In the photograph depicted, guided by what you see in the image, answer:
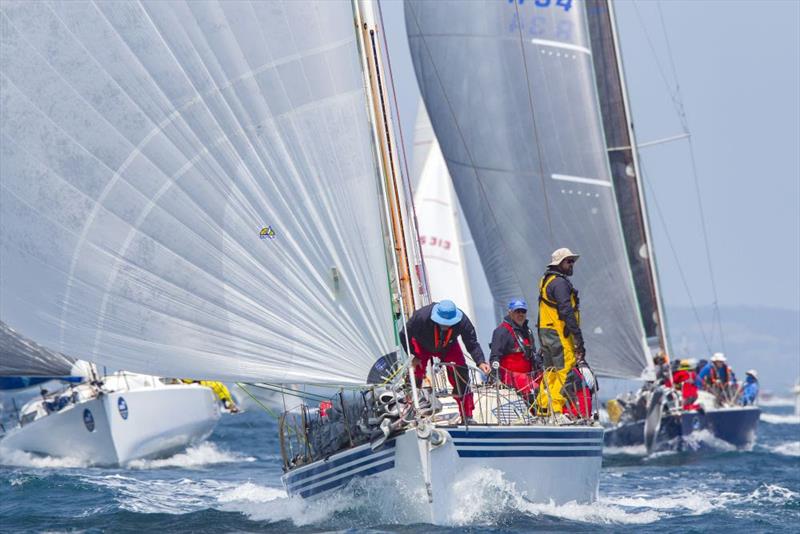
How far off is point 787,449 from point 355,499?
1626cm

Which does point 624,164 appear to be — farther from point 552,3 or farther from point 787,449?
point 787,449

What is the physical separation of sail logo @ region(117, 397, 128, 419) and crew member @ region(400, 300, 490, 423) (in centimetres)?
1133

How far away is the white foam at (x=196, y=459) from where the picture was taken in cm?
2243

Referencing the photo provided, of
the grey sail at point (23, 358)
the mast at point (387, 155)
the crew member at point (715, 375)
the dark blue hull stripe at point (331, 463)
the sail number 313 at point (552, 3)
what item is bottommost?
the dark blue hull stripe at point (331, 463)

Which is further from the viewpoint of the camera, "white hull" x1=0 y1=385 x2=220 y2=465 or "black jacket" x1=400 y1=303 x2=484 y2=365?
"white hull" x1=0 y1=385 x2=220 y2=465

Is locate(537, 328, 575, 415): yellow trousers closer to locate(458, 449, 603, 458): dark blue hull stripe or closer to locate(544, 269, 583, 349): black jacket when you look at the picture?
locate(544, 269, 583, 349): black jacket

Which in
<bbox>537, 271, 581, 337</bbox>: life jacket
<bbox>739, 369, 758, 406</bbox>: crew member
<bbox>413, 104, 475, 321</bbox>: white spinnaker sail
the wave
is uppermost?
<bbox>413, 104, 475, 321</bbox>: white spinnaker sail

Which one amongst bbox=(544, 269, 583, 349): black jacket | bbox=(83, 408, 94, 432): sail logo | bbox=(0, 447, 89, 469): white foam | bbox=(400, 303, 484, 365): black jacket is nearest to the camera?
bbox=(400, 303, 484, 365): black jacket

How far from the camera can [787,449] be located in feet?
85.7

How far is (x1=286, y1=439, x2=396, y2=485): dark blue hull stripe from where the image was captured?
11.5 metres

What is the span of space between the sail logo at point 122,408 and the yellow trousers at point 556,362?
36.6ft

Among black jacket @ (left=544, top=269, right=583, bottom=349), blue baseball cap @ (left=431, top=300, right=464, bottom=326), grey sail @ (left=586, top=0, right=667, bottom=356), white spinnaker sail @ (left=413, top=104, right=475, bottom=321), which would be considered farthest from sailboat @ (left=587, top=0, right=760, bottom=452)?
blue baseball cap @ (left=431, top=300, right=464, bottom=326)

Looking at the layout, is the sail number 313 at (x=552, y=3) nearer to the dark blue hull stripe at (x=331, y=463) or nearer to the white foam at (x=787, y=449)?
the white foam at (x=787, y=449)

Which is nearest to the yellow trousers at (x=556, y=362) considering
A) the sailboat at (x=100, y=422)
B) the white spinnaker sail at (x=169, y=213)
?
the white spinnaker sail at (x=169, y=213)
